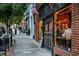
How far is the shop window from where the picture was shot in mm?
5969

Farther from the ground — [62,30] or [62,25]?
[62,25]

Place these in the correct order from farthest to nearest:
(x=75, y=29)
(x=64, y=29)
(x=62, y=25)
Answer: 1. (x=62, y=25)
2. (x=64, y=29)
3. (x=75, y=29)

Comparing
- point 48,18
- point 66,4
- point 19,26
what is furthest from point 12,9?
point 48,18

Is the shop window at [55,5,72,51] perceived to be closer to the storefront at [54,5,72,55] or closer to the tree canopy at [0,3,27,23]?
the storefront at [54,5,72,55]

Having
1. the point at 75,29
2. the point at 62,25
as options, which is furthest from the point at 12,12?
the point at 75,29

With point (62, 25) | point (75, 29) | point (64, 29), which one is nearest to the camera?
point (75, 29)

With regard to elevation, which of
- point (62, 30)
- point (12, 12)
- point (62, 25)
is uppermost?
point (12, 12)

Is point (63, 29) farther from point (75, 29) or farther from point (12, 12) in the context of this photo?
point (12, 12)

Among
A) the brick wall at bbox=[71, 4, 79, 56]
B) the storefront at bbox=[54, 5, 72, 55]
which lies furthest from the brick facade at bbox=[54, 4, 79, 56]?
the storefront at bbox=[54, 5, 72, 55]

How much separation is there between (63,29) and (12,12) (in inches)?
43.2

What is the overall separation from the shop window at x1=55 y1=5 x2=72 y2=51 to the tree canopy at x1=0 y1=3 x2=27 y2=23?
2.61 ft

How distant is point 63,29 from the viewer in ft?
20.6

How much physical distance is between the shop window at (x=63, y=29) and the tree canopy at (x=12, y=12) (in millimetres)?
795

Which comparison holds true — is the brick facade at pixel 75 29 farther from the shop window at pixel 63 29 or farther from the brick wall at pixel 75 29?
the shop window at pixel 63 29
